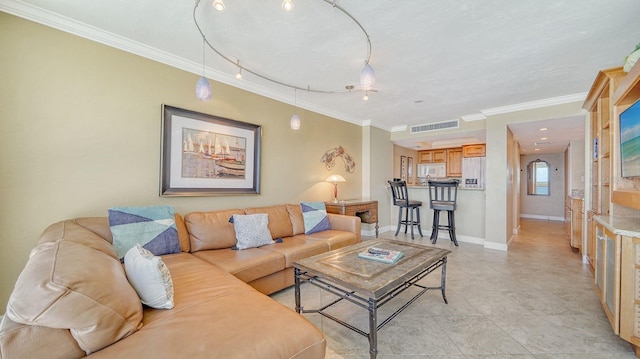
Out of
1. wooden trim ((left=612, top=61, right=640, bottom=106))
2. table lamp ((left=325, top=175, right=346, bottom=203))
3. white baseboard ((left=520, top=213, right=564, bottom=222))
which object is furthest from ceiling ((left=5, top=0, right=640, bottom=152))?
Answer: white baseboard ((left=520, top=213, right=564, bottom=222))

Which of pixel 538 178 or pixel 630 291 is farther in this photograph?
pixel 538 178

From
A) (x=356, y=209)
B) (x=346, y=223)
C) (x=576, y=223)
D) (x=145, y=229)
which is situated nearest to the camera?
(x=145, y=229)

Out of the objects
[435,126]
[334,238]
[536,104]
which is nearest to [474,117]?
[435,126]

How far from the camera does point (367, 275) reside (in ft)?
5.57

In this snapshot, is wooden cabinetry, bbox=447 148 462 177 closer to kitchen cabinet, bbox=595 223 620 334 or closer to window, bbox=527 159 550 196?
window, bbox=527 159 550 196

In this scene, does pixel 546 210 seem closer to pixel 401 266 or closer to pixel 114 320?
pixel 401 266

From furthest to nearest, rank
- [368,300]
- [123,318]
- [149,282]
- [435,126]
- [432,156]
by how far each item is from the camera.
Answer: [432,156] < [435,126] < [368,300] < [149,282] < [123,318]

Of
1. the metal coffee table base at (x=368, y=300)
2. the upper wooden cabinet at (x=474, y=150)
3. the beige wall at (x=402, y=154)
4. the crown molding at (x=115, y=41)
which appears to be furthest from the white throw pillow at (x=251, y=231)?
the upper wooden cabinet at (x=474, y=150)

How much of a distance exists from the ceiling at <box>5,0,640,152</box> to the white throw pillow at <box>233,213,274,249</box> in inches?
65.7

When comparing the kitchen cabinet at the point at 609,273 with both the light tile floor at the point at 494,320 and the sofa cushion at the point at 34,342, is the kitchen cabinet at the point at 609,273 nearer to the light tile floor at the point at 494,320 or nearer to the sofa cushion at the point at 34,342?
the light tile floor at the point at 494,320

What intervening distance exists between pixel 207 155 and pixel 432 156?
6.63 metres

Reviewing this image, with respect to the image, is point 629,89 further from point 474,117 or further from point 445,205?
point 474,117

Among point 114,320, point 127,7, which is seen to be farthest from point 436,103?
point 114,320

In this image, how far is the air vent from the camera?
16.2 ft
